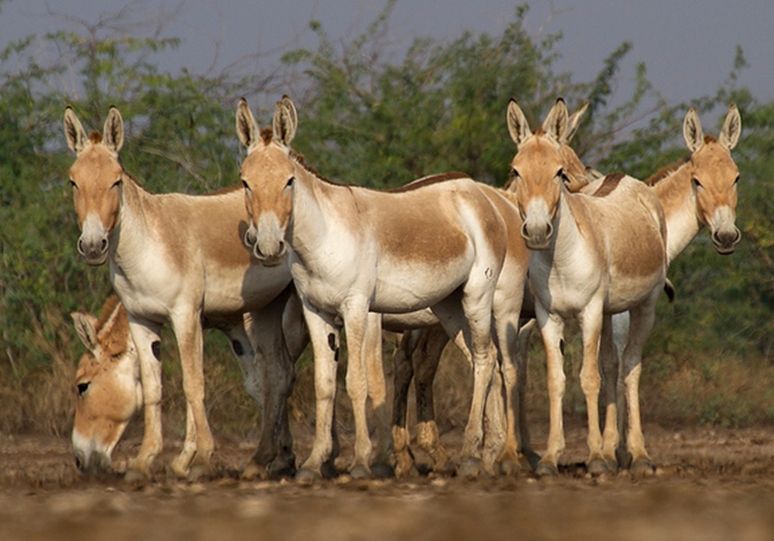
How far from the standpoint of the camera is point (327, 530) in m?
6.96

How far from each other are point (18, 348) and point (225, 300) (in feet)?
21.6

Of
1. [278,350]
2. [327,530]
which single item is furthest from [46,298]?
[327,530]

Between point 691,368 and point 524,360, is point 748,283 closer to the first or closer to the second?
point 691,368

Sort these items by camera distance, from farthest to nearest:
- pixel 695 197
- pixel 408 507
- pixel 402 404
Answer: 1. pixel 695 197
2. pixel 402 404
3. pixel 408 507

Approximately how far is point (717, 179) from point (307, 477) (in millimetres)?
4721

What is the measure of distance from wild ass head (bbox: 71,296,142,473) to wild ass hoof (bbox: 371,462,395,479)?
7.01ft

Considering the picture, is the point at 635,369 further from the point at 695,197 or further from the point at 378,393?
the point at 378,393

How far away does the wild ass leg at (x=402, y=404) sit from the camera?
538 inches

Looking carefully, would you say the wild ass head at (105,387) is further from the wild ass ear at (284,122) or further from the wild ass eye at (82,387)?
the wild ass ear at (284,122)

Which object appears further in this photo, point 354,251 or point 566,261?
point 566,261

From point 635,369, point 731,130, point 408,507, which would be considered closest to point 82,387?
point 635,369

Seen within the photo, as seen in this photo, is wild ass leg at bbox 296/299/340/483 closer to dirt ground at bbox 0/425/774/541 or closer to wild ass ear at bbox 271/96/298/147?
dirt ground at bbox 0/425/774/541

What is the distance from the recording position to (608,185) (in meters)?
14.1

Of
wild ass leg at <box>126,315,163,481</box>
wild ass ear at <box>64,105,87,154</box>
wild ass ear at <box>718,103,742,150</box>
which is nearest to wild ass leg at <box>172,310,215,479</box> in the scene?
wild ass leg at <box>126,315,163,481</box>
